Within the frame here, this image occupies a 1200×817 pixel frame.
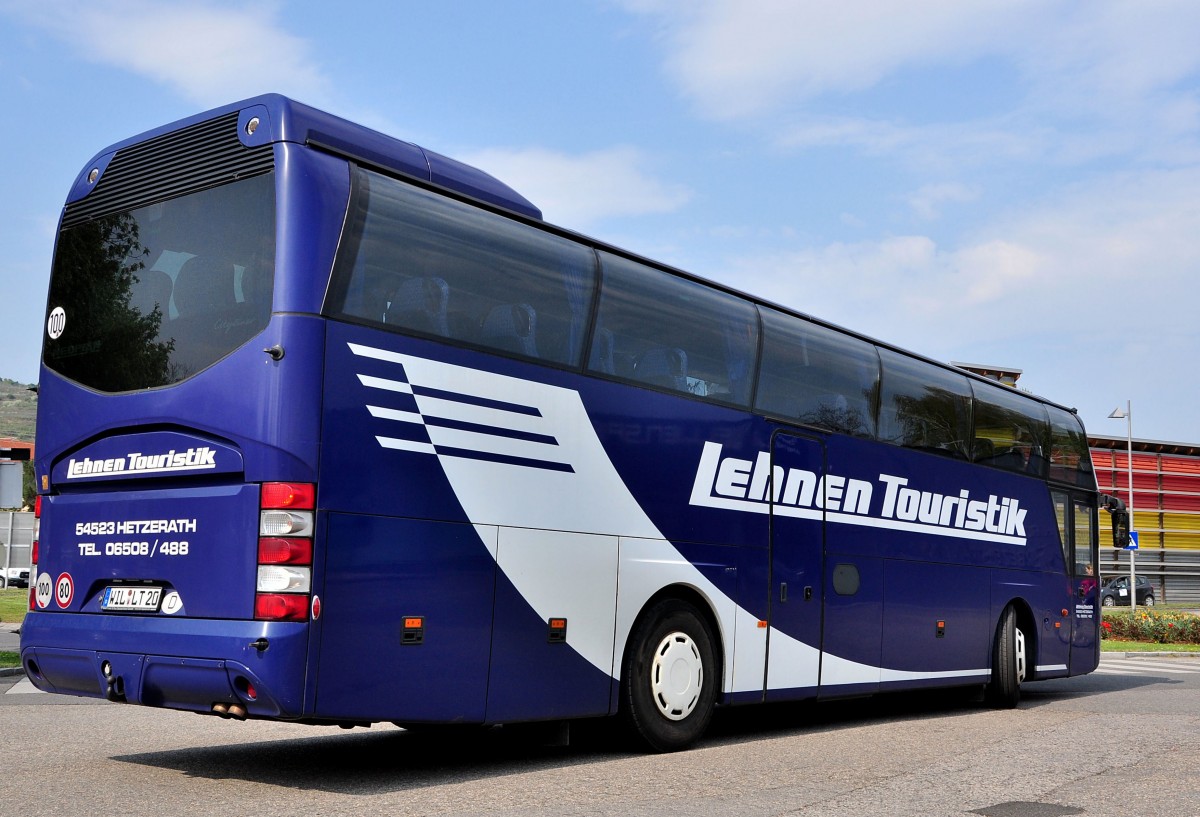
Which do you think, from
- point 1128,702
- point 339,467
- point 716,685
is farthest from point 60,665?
point 1128,702

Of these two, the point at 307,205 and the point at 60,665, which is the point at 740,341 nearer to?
the point at 307,205

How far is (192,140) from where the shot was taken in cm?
774

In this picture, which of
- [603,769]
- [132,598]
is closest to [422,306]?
[132,598]

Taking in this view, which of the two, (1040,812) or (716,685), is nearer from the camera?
(1040,812)

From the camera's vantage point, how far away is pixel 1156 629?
30125mm

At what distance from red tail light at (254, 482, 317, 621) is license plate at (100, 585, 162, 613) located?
0.88 metres

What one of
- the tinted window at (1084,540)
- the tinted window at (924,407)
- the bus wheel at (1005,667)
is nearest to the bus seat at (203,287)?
the tinted window at (924,407)

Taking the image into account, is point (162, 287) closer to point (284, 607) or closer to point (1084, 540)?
point (284, 607)

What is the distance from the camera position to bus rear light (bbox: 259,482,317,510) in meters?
6.85

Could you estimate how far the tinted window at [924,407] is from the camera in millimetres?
12852

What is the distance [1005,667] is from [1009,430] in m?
2.80

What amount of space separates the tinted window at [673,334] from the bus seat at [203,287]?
2703 millimetres

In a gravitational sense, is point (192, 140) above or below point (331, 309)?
above

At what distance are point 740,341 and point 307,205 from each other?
184 inches
